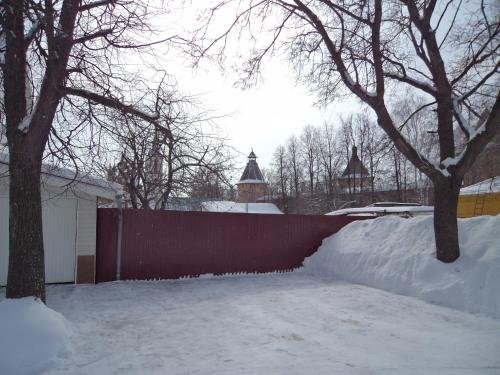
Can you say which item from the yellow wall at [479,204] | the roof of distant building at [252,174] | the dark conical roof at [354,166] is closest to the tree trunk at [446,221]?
the yellow wall at [479,204]

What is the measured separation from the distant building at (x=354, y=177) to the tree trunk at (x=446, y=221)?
3848 cm

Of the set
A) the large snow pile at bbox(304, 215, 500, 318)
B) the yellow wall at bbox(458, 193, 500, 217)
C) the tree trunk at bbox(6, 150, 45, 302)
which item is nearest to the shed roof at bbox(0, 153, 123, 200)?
the tree trunk at bbox(6, 150, 45, 302)

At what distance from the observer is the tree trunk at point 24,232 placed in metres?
6.72

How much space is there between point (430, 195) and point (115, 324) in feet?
150

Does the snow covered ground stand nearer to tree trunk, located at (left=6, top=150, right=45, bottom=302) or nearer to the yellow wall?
tree trunk, located at (left=6, top=150, right=45, bottom=302)

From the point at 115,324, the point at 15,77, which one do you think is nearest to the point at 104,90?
the point at 15,77

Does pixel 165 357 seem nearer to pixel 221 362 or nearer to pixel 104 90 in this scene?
Result: pixel 221 362

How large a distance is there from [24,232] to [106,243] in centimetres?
533

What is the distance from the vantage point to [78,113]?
7977mm

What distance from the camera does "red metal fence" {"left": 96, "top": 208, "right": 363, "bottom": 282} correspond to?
478 inches

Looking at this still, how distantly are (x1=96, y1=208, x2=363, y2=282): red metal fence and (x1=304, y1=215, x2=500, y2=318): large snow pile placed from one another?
1014 millimetres

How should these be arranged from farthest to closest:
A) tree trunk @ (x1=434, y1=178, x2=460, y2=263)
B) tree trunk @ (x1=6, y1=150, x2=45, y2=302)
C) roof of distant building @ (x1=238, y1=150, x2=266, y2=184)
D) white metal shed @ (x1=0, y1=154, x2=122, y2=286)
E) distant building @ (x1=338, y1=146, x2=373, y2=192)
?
1. roof of distant building @ (x1=238, y1=150, x2=266, y2=184)
2. distant building @ (x1=338, y1=146, x2=373, y2=192)
3. white metal shed @ (x1=0, y1=154, x2=122, y2=286)
4. tree trunk @ (x1=434, y1=178, x2=460, y2=263)
5. tree trunk @ (x1=6, y1=150, x2=45, y2=302)

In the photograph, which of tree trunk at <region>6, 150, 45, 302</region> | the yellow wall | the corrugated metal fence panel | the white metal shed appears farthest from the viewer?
the yellow wall

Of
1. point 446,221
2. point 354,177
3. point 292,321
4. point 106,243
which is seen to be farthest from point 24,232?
point 354,177
